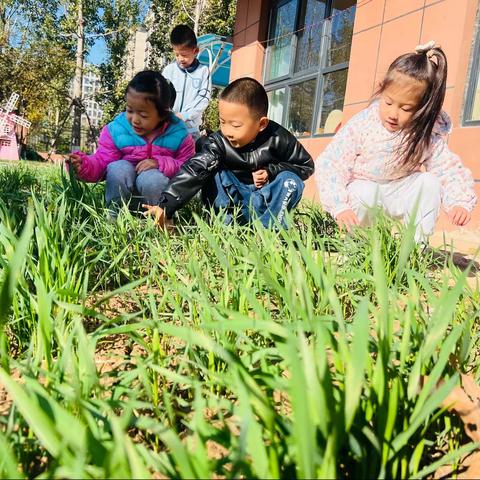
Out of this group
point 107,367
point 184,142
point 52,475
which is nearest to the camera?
point 52,475

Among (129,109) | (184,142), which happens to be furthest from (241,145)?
(129,109)

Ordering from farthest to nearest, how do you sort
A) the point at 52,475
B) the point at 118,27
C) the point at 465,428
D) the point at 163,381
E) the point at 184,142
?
1. the point at 118,27
2. the point at 184,142
3. the point at 163,381
4. the point at 465,428
5. the point at 52,475

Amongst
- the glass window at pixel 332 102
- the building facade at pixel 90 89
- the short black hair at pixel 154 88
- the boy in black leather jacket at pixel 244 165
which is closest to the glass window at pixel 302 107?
the glass window at pixel 332 102

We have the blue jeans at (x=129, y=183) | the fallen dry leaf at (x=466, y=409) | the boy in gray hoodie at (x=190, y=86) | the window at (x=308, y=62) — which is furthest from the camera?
the window at (x=308, y=62)

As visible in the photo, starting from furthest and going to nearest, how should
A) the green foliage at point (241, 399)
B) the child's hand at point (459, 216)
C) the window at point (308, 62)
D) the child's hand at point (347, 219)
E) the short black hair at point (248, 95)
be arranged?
the window at point (308, 62) → the short black hair at point (248, 95) → the child's hand at point (347, 219) → the child's hand at point (459, 216) → the green foliage at point (241, 399)

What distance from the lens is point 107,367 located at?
98 centimetres

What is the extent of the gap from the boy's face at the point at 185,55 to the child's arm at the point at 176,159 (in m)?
1.56

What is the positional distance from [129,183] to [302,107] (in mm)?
4377

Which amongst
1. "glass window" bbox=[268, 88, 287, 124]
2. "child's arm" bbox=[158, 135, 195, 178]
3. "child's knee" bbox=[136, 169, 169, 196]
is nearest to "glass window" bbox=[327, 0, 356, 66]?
"glass window" bbox=[268, 88, 287, 124]

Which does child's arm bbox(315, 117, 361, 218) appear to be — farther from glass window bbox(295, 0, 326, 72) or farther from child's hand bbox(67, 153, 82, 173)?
glass window bbox(295, 0, 326, 72)

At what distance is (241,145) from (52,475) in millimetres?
2061

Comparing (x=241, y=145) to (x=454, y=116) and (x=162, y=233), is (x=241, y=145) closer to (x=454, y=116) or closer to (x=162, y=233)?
(x=162, y=233)

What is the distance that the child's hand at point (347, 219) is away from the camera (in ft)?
6.47

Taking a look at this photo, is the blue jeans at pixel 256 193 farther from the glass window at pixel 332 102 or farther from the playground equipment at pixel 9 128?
the playground equipment at pixel 9 128
